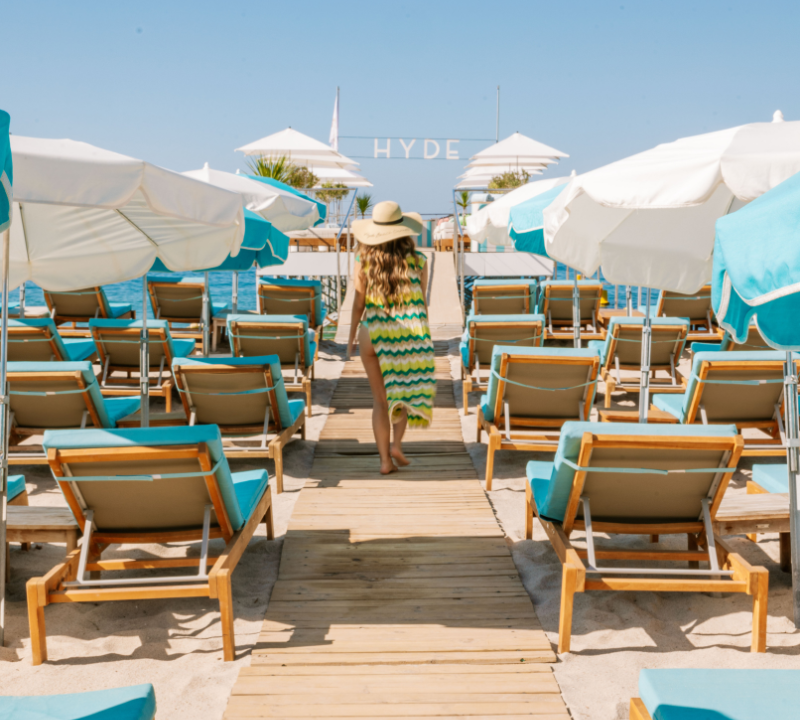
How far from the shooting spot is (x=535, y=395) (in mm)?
5070

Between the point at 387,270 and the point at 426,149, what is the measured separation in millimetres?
21680

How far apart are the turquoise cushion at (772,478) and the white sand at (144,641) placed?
2.57 m

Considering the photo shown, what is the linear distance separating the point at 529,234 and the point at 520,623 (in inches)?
212

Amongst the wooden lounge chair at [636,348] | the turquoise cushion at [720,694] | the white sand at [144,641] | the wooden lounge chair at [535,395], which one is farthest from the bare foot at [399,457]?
the turquoise cushion at [720,694]

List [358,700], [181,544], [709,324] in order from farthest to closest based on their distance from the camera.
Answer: [709,324], [181,544], [358,700]

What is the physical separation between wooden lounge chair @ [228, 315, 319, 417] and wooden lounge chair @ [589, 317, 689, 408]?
9.04 ft

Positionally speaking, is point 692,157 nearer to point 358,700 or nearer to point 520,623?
point 520,623

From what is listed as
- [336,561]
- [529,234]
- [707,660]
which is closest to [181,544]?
[336,561]

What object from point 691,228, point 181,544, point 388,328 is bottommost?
point 181,544

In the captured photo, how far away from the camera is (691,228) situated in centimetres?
460

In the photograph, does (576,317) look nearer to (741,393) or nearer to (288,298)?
(288,298)

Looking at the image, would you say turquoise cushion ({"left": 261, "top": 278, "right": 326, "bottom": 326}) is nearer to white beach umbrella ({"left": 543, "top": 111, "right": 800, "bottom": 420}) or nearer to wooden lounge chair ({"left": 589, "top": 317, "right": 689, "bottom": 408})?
wooden lounge chair ({"left": 589, "top": 317, "right": 689, "bottom": 408})

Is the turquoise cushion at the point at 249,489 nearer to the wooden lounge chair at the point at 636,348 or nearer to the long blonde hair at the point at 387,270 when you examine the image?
the long blonde hair at the point at 387,270

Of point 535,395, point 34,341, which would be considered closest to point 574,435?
point 535,395
